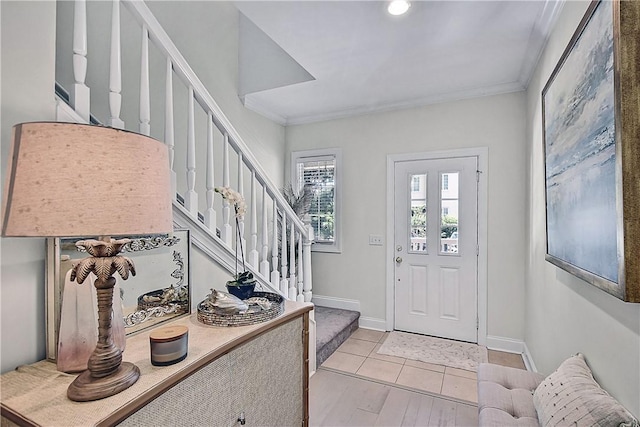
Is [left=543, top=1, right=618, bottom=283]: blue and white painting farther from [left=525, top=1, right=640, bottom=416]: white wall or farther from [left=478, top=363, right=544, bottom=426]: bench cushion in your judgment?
[left=478, top=363, right=544, bottom=426]: bench cushion

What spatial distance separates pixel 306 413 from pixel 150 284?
1032 mm

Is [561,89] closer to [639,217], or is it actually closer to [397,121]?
[639,217]

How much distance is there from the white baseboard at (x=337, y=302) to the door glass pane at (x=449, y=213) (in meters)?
1.21

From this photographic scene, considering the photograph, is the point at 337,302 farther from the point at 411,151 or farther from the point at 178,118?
the point at 178,118

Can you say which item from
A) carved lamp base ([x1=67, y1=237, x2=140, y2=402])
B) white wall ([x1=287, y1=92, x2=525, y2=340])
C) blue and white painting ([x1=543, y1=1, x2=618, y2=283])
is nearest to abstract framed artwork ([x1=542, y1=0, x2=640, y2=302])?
blue and white painting ([x1=543, y1=1, x2=618, y2=283])

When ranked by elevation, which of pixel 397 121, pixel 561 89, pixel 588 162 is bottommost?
pixel 588 162

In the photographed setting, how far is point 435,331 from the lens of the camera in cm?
344

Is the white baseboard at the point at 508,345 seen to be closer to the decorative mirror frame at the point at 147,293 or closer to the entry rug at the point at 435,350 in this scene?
the entry rug at the point at 435,350

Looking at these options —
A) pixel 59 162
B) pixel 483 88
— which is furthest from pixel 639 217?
pixel 483 88

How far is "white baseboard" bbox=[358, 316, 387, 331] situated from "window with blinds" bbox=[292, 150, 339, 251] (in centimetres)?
91

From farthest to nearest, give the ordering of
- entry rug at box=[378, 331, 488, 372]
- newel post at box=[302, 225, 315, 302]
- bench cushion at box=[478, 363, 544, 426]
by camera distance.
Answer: entry rug at box=[378, 331, 488, 372]
newel post at box=[302, 225, 315, 302]
bench cushion at box=[478, 363, 544, 426]

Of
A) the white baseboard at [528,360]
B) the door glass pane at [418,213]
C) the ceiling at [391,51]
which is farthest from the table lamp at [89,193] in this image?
the door glass pane at [418,213]

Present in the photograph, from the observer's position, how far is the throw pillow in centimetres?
100

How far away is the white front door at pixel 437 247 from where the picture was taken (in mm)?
3289
